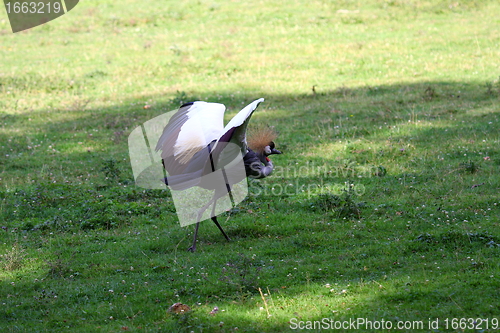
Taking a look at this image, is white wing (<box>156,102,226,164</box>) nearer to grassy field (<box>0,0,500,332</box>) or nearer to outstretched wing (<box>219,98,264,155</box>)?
outstretched wing (<box>219,98,264,155</box>)

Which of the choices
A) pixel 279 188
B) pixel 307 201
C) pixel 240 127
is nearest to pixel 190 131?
pixel 240 127

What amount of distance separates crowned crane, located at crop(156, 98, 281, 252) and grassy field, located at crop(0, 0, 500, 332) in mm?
951

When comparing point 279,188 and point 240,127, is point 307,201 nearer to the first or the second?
point 279,188

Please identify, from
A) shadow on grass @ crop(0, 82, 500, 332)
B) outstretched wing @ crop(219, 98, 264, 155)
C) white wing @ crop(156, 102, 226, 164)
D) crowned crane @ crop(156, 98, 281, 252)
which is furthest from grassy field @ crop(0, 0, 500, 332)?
outstretched wing @ crop(219, 98, 264, 155)

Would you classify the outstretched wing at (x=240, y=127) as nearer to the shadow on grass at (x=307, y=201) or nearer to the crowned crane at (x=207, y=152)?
the crowned crane at (x=207, y=152)

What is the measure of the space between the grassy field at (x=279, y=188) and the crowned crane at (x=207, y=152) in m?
0.95

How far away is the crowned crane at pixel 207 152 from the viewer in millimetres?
7039

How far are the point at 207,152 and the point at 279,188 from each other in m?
2.88

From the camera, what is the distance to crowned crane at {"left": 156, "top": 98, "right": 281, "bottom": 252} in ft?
23.1

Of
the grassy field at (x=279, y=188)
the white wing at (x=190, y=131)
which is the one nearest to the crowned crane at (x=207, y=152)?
the white wing at (x=190, y=131)

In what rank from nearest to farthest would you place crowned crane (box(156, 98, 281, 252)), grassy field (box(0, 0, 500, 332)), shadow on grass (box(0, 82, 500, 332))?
grassy field (box(0, 0, 500, 332)) → shadow on grass (box(0, 82, 500, 332)) → crowned crane (box(156, 98, 281, 252))

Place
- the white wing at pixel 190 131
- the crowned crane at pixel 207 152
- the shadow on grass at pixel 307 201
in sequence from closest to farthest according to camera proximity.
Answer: the shadow on grass at pixel 307 201 < the crowned crane at pixel 207 152 < the white wing at pixel 190 131

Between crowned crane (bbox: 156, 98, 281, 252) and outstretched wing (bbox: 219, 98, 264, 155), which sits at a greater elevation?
outstretched wing (bbox: 219, 98, 264, 155)

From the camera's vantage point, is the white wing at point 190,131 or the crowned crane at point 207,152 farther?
the white wing at point 190,131
